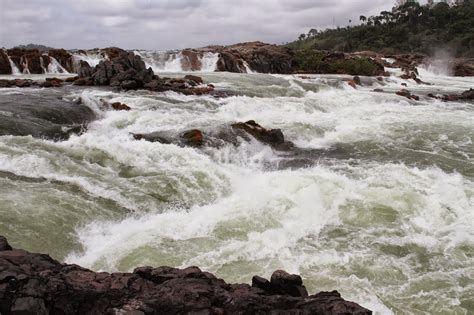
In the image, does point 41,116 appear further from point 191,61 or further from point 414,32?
point 414,32

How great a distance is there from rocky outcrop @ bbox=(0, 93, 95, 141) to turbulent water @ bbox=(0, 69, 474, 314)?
0.84 m

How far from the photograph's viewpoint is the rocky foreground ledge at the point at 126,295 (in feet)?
14.3

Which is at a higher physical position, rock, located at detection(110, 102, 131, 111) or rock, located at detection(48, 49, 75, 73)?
rock, located at detection(48, 49, 75, 73)

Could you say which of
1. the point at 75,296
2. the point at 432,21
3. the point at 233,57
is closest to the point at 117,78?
the point at 75,296

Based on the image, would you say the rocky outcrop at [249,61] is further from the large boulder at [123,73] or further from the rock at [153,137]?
the rock at [153,137]

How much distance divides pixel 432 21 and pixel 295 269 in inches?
4394

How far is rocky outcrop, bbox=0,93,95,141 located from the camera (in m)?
13.1

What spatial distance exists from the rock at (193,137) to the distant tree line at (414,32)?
269 feet

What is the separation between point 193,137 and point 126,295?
30.5 feet

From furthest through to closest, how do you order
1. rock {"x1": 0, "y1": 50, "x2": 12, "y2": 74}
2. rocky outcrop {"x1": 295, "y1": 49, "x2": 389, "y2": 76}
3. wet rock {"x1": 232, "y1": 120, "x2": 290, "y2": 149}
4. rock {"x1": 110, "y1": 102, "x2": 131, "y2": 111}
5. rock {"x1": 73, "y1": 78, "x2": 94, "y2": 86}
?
1. rocky outcrop {"x1": 295, "y1": 49, "x2": 389, "y2": 76}
2. rock {"x1": 0, "y1": 50, "x2": 12, "y2": 74}
3. rock {"x1": 73, "y1": 78, "x2": 94, "y2": 86}
4. rock {"x1": 110, "y1": 102, "x2": 131, "y2": 111}
5. wet rock {"x1": 232, "y1": 120, "x2": 290, "y2": 149}

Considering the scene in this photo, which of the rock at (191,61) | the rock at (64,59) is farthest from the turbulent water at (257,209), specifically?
the rock at (191,61)

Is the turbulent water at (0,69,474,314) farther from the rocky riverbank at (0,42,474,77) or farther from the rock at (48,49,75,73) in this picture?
the rock at (48,49,75,73)

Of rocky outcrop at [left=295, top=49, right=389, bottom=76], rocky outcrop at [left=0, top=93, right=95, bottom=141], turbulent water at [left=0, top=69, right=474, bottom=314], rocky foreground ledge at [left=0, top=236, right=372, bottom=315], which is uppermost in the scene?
rocky outcrop at [left=295, top=49, right=389, bottom=76]

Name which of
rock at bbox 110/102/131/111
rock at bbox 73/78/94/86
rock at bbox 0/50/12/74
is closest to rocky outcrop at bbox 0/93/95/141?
rock at bbox 110/102/131/111
